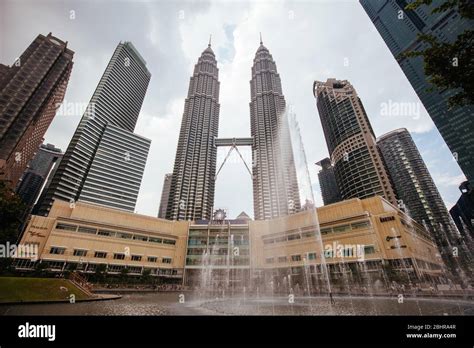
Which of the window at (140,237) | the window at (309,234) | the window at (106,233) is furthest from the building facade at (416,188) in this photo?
the window at (106,233)

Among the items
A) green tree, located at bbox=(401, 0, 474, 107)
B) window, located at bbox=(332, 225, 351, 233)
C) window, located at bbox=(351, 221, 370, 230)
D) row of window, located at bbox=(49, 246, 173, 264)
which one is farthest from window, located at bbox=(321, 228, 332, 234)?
green tree, located at bbox=(401, 0, 474, 107)

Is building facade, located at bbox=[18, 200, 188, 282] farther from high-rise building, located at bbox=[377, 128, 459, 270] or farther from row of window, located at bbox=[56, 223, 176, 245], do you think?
high-rise building, located at bbox=[377, 128, 459, 270]

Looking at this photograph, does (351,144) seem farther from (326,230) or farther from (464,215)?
(464,215)

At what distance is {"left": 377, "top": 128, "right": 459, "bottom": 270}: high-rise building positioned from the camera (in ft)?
301

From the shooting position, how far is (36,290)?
15.1 meters

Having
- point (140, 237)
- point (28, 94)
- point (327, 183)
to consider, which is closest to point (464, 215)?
point (327, 183)

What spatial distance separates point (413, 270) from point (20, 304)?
48.5 meters

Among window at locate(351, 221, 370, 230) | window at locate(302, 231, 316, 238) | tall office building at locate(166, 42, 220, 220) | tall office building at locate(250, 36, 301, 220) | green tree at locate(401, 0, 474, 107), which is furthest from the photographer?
tall office building at locate(166, 42, 220, 220)

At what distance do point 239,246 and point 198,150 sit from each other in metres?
84.2

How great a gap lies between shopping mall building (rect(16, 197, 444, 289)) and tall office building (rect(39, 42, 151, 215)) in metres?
55.4

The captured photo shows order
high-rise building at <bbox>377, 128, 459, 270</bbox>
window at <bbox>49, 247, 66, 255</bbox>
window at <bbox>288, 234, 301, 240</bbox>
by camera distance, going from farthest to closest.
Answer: high-rise building at <bbox>377, 128, 459, 270</bbox> → window at <bbox>288, 234, 301, 240</bbox> → window at <bbox>49, 247, 66, 255</bbox>

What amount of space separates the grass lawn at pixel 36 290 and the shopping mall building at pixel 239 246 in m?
26.0
